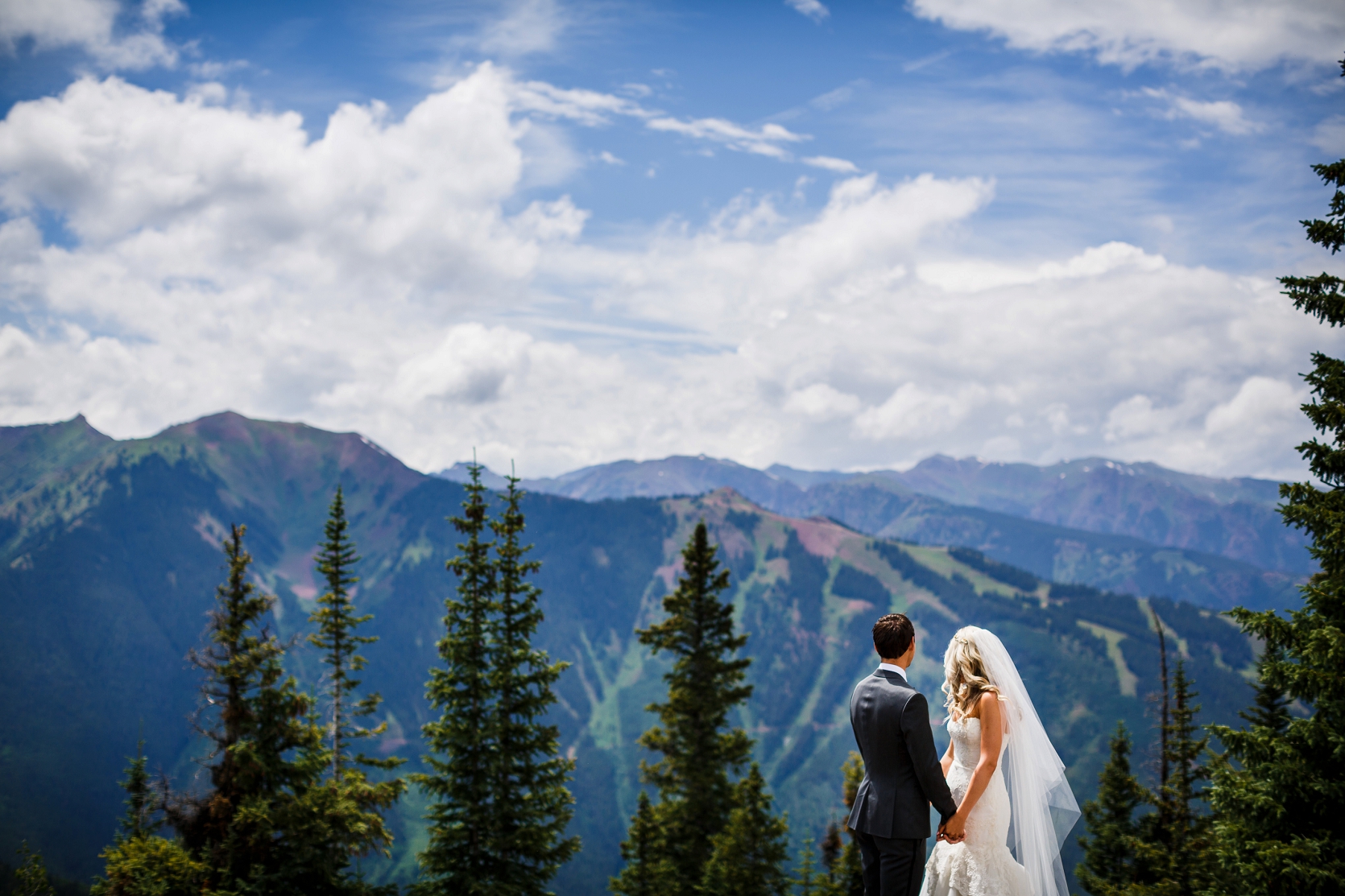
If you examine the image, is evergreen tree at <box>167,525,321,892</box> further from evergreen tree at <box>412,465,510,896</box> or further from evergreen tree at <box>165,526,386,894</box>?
evergreen tree at <box>412,465,510,896</box>

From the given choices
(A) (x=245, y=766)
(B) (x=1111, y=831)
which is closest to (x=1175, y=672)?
(B) (x=1111, y=831)

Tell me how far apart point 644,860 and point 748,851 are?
672 inches

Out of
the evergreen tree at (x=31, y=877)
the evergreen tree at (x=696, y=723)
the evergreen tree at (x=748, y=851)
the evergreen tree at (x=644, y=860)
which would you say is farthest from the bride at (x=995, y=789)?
the evergreen tree at (x=644, y=860)

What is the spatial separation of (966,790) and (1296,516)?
8.56 meters

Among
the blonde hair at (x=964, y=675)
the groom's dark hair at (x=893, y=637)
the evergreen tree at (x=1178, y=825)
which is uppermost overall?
the groom's dark hair at (x=893, y=637)

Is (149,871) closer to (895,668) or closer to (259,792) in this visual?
(259,792)

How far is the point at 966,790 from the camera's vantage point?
696 cm

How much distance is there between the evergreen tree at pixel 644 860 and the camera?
29.7m

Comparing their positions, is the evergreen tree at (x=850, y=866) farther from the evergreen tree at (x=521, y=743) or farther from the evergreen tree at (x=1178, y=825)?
the evergreen tree at (x=521, y=743)

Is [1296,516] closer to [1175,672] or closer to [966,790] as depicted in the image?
[966,790]

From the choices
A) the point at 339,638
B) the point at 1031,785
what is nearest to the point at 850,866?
the point at 339,638

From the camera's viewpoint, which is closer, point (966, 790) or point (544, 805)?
point (966, 790)

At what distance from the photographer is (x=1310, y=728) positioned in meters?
11.4

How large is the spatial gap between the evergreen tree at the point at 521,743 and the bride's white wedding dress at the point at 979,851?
1519 centimetres
